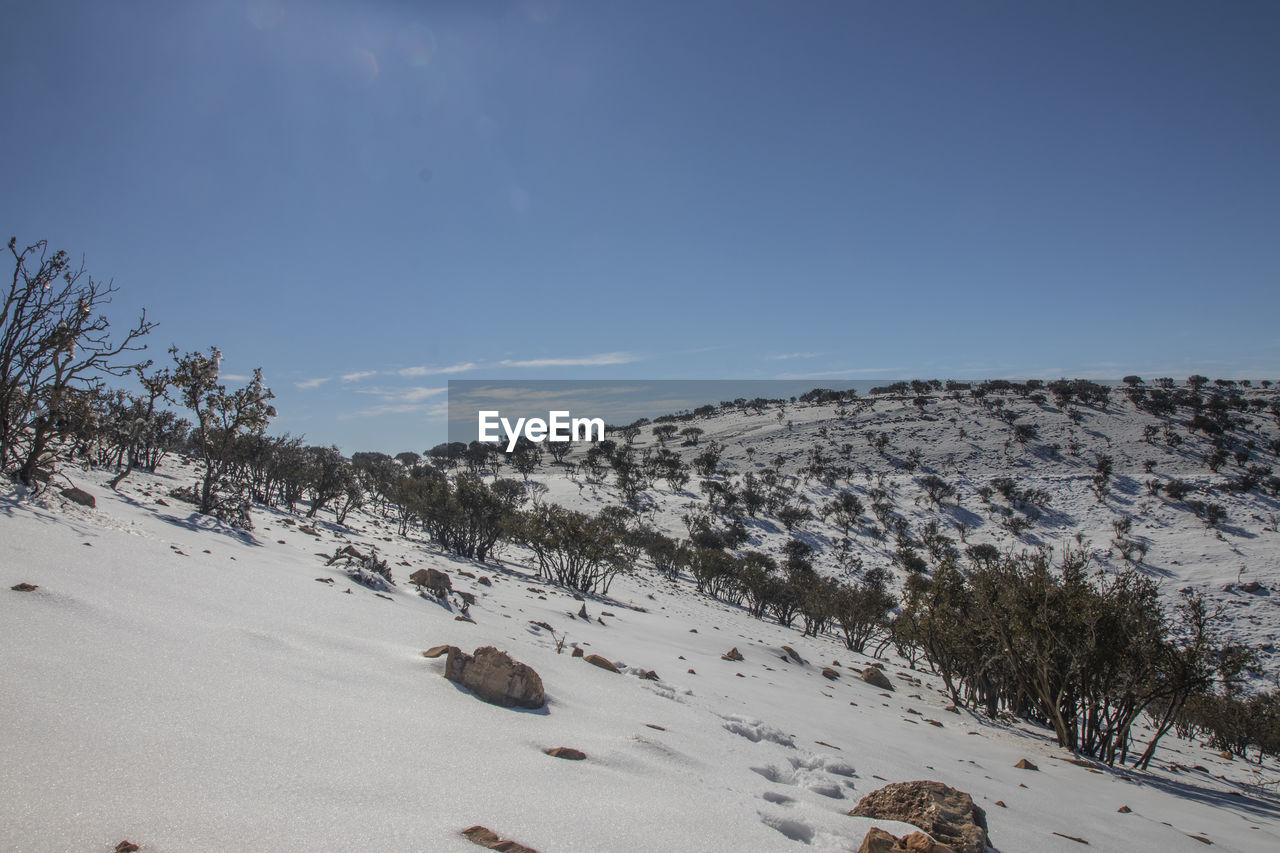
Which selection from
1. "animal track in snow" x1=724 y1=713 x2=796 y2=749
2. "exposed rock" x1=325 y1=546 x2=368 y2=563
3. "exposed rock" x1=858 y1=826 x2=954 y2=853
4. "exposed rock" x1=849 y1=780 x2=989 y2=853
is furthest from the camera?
"exposed rock" x1=325 y1=546 x2=368 y2=563

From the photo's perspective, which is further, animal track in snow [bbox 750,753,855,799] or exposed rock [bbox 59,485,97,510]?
exposed rock [bbox 59,485,97,510]

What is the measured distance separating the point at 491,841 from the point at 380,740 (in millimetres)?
1527

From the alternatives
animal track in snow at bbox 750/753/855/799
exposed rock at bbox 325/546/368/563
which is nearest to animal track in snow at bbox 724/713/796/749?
animal track in snow at bbox 750/753/855/799

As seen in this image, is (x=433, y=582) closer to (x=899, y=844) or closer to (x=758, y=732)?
(x=758, y=732)

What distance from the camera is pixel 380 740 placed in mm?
3967

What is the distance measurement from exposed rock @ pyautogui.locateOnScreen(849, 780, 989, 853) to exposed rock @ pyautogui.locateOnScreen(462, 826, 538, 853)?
10.5 ft

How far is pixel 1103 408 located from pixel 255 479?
120874 millimetres

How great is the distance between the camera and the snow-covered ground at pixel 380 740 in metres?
2.74

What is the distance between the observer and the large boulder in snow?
18.7 ft

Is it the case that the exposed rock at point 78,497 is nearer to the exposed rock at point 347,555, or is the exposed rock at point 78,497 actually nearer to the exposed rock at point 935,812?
the exposed rock at point 347,555

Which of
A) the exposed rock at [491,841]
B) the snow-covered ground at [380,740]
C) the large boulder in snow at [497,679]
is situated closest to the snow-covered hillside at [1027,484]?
the snow-covered ground at [380,740]

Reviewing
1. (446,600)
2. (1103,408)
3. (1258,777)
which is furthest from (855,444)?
(446,600)

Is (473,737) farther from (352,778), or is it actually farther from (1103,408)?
(1103,408)

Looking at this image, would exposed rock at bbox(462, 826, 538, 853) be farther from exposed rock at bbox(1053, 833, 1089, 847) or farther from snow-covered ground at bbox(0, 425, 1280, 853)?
exposed rock at bbox(1053, 833, 1089, 847)
